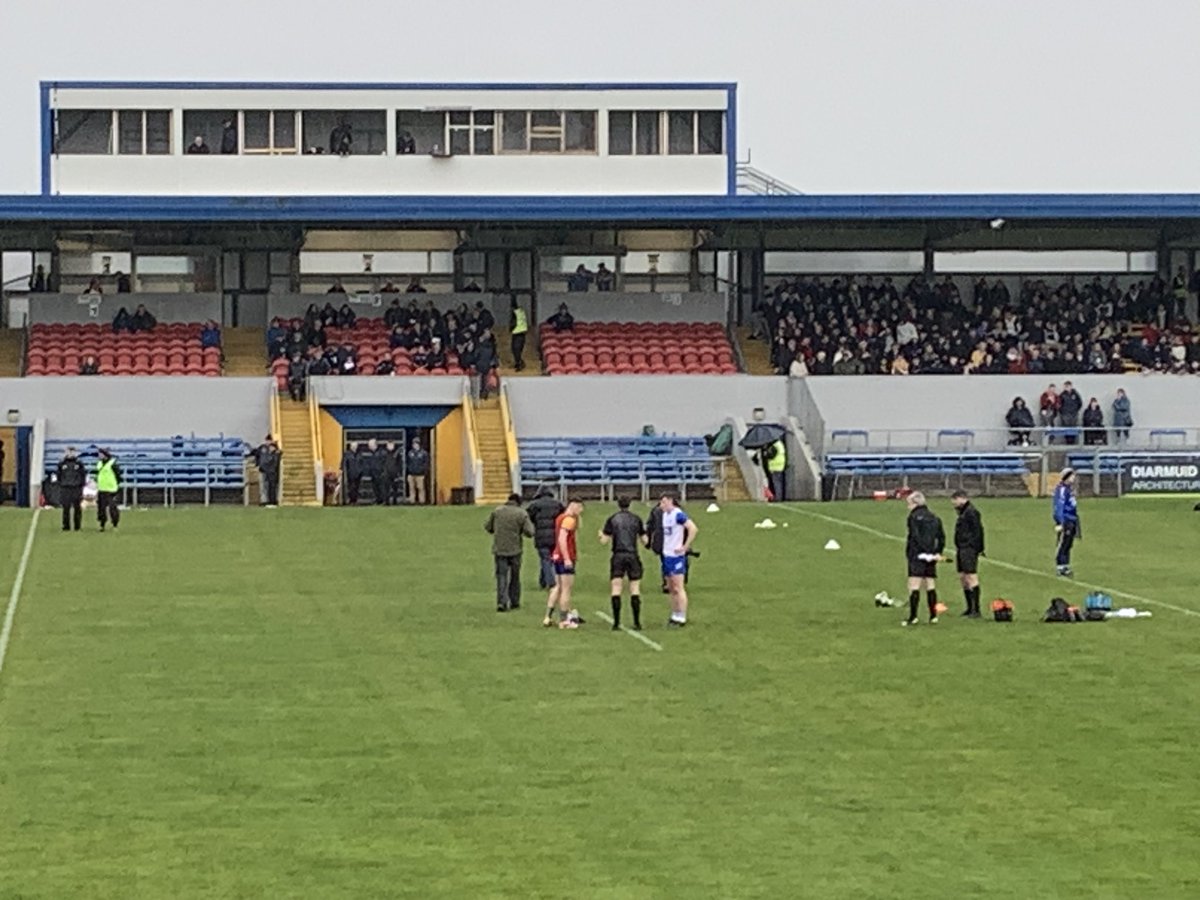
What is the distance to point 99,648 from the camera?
27344mm

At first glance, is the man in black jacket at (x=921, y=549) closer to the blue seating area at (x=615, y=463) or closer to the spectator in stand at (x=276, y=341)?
the blue seating area at (x=615, y=463)

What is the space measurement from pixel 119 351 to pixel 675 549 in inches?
1406

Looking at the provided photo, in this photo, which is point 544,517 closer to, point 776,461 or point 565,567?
point 565,567

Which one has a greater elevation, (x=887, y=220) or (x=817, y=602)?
(x=887, y=220)

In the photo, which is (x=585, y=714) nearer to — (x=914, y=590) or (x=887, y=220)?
(x=914, y=590)

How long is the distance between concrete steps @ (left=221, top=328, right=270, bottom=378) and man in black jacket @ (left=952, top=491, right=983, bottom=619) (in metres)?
32.8

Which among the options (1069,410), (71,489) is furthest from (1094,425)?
(71,489)

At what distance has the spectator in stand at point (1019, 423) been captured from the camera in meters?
58.8

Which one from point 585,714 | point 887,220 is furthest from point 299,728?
point 887,220

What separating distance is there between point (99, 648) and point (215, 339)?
35329 millimetres

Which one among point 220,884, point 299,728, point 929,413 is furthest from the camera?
point 929,413

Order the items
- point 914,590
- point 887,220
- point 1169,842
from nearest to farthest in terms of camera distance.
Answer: point 1169,842, point 914,590, point 887,220

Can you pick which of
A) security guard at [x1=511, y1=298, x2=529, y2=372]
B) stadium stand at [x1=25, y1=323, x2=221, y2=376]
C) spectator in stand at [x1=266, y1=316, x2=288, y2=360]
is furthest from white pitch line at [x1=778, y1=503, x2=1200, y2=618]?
stadium stand at [x1=25, y1=323, x2=221, y2=376]

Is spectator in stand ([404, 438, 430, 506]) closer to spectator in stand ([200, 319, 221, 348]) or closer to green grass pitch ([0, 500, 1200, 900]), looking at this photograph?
spectator in stand ([200, 319, 221, 348])
